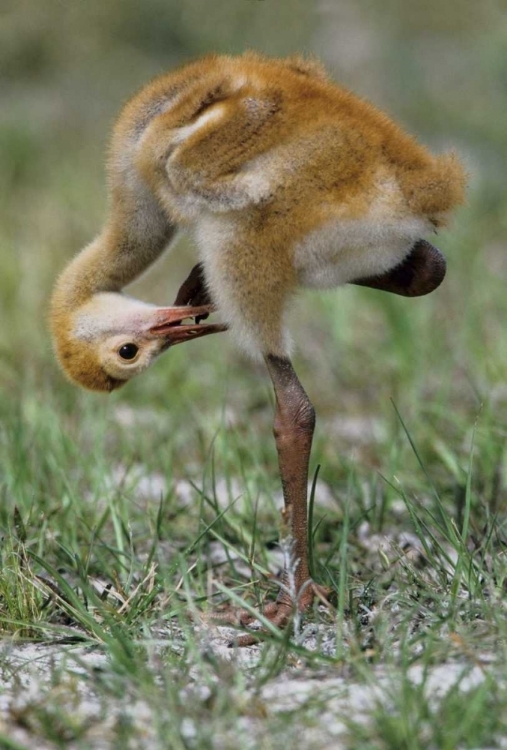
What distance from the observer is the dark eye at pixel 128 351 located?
312 centimetres

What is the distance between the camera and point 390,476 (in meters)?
3.71

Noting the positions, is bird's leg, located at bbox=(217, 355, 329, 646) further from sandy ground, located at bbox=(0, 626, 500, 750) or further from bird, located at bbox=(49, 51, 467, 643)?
sandy ground, located at bbox=(0, 626, 500, 750)

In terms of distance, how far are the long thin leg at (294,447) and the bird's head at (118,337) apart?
260 millimetres

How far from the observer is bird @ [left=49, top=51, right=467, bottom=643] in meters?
2.76

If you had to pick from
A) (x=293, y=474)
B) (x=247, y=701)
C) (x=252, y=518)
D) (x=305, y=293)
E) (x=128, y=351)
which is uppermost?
(x=305, y=293)

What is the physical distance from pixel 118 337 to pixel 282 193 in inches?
25.6

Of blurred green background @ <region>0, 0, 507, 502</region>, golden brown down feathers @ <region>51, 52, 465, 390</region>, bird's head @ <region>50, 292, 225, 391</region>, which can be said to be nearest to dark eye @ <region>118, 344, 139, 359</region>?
bird's head @ <region>50, 292, 225, 391</region>

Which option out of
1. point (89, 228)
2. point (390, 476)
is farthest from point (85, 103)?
point (390, 476)

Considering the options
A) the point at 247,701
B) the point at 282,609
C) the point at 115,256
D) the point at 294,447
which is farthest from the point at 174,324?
the point at 247,701

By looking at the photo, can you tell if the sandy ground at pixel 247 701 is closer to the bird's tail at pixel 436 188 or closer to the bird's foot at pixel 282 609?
the bird's foot at pixel 282 609

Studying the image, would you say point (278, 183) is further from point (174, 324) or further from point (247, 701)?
point (247, 701)

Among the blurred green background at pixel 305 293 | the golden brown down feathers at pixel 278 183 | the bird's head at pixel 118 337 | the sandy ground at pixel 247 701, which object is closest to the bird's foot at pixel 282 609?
the sandy ground at pixel 247 701

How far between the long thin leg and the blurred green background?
0.67 meters

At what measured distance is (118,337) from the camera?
10.2ft
